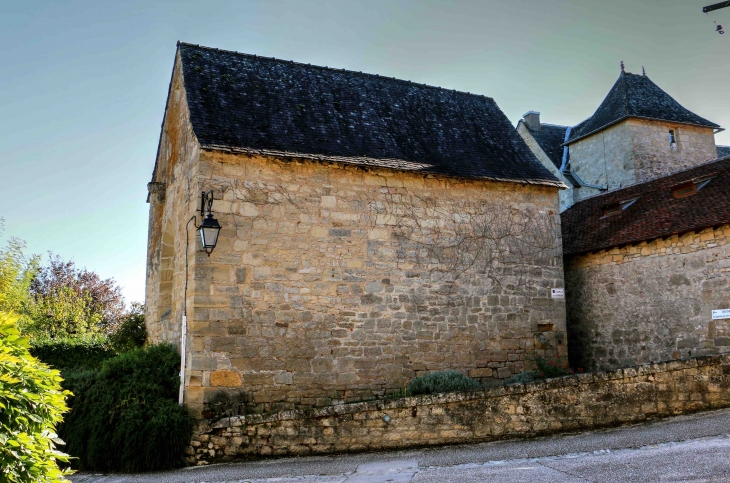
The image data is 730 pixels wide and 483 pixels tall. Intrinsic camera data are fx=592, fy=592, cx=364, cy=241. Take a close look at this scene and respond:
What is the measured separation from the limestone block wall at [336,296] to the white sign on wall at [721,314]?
108 inches

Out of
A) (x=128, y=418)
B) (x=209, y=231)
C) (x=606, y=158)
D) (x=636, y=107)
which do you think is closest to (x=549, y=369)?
(x=209, y=231)

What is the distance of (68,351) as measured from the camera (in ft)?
46.7

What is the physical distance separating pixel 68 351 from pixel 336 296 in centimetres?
804

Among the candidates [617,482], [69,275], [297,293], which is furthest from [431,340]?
[69,275]

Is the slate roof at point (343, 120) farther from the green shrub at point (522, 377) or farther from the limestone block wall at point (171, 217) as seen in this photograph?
the green shrub at point (522, 377)

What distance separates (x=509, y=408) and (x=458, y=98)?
832cm

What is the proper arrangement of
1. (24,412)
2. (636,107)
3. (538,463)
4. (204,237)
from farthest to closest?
(636,107) → (204,237) → (538,463) → (24,412)

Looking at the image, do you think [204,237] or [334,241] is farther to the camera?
[334,241]

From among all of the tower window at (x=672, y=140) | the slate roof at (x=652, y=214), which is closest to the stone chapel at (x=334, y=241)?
the slate roof at (x=652, y=214)

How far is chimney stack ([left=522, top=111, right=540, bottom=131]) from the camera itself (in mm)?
23359

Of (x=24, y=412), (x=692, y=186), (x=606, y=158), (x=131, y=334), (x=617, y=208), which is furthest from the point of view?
(x=606, y=158)

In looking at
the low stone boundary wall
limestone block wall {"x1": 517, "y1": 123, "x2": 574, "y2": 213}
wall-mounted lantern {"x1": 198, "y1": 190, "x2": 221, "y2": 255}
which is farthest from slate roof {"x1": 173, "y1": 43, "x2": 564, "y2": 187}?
limestone block wall {"x1": 517, "y1": 123, "x2": 574, "y2": 213}

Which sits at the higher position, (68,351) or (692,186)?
(692,186)

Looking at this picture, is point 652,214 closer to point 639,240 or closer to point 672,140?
point 639,240
